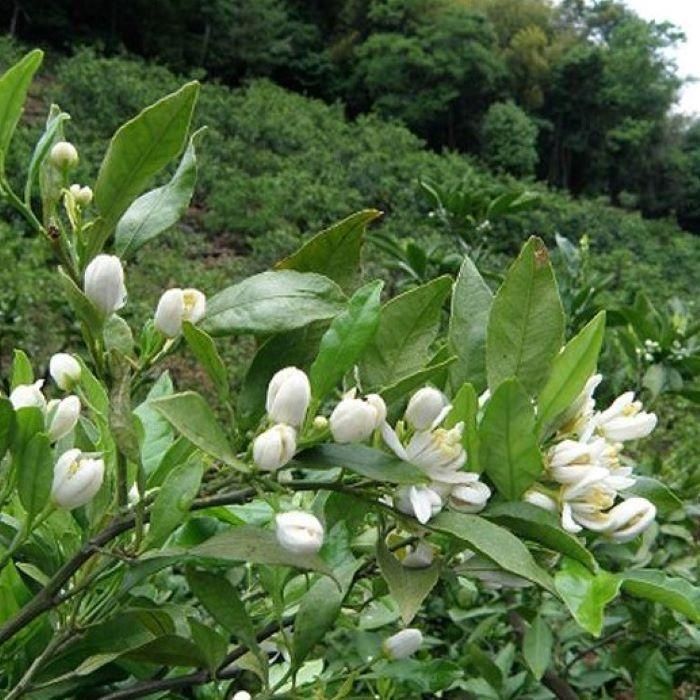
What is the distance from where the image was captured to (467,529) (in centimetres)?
43

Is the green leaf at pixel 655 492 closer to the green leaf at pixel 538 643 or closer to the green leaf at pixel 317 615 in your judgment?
the green leaf at pixel 317 615

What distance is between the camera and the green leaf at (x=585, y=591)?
1.36 feet

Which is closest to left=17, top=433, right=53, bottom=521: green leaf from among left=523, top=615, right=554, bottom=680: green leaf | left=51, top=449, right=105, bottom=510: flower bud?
left=51, top=449, right=105, bottom=510: flower bud

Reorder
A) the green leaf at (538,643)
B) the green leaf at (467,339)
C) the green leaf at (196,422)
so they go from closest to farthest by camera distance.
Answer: the green leaf at (196,422) → the green leaf at (467,339) → the green leaf at (538,643)

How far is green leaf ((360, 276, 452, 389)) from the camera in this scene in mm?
489

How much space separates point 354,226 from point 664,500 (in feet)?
0.73

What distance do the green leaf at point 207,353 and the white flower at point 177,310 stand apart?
0.05 ft

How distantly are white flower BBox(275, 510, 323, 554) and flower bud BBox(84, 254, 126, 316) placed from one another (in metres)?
A: 0.12

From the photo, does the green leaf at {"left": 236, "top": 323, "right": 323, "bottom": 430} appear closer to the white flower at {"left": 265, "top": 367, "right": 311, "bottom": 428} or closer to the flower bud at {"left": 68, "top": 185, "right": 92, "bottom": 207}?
the white flower at {"left": 265, "top": 367, "right": 311, "bottom": 428}

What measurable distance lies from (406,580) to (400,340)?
11 cm

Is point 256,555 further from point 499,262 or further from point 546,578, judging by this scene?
point 499,262

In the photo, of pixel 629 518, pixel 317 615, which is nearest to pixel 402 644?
pixel 317 615

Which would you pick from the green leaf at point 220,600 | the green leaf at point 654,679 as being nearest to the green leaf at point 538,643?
the green leaf at point 654,679

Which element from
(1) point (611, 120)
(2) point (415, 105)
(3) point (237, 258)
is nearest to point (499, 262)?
(3) point (237, 258)
